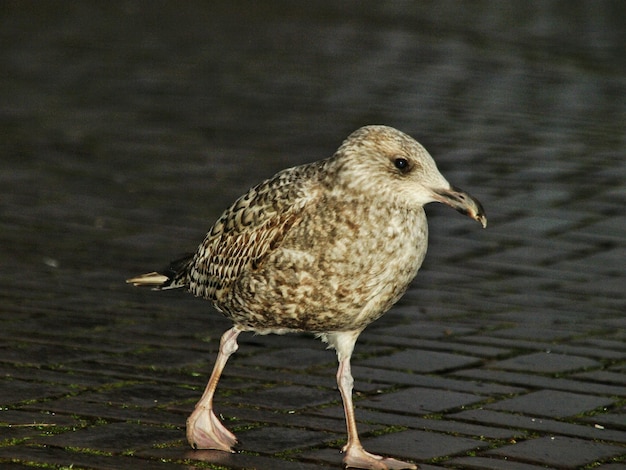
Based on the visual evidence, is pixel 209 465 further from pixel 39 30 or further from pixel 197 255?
pixel 39 30

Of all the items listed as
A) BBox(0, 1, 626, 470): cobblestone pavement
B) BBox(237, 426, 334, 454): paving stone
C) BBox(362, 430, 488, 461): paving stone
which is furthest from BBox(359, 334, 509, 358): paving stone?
BBox(237, 426, 334, 454): paving stone

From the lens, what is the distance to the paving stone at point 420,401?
562 cm

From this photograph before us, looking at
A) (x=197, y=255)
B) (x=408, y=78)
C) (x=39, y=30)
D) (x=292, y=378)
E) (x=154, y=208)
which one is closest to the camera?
(x=197, y=255)

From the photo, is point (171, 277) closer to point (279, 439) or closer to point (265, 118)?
point (279, 439)

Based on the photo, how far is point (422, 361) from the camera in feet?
20.8

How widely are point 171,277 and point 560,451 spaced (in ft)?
5.88

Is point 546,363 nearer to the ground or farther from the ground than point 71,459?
nearer to the ground

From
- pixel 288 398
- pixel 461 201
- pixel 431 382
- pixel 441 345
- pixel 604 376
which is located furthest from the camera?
pixel 441 345

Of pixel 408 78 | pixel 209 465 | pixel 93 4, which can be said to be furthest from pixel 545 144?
pixel 93 4

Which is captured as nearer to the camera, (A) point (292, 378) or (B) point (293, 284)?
(B) point (293, 284)

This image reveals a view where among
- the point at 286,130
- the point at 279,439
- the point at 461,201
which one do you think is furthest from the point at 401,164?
the point at 286,130

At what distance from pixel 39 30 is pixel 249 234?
14128 millimetres

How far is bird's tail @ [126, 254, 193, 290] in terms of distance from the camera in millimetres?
5738

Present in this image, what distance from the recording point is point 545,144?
11.8 m
